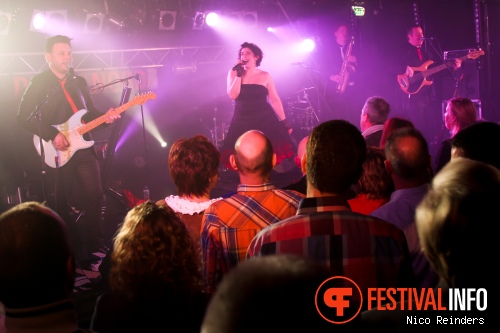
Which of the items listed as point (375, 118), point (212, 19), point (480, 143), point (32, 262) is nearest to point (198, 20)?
point (212, 19)

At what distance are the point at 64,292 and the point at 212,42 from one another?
1093 centimetres

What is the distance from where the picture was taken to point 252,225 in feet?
8.87

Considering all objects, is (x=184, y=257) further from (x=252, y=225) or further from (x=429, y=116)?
(x=429, y=116)

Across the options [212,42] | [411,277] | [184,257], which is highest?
[212,42]

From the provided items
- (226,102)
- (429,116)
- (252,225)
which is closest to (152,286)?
(252,225)

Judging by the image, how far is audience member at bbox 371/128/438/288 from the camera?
2568mm

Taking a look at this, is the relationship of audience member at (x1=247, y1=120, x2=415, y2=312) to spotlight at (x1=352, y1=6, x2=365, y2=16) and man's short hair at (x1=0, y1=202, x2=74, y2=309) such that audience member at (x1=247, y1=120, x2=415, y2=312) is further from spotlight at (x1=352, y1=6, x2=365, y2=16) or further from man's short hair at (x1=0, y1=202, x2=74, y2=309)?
spotlight at (x1=352, y1=6, x2=365, y2=16)

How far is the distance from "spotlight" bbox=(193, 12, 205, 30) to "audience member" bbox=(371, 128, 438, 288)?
8422mm

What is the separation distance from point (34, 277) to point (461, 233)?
107 centimetres

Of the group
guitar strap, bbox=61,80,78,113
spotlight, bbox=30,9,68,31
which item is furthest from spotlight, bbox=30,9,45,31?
guitar strap, bbox=61,80,78,113

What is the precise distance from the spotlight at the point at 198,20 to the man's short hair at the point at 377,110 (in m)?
6.49

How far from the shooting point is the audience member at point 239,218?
2682mm

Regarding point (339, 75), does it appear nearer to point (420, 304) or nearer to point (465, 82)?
point (465, 82)

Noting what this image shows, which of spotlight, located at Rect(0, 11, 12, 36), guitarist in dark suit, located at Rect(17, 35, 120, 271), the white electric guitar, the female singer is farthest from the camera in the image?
spotlight, located at Rect(0, 11, 12, 36)
